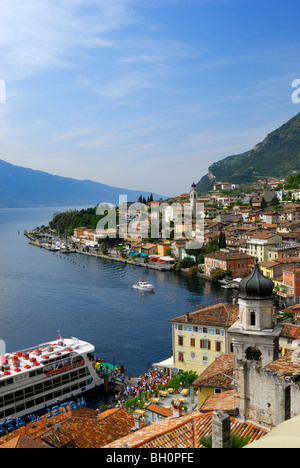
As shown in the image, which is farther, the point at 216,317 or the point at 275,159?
the point at 275,159

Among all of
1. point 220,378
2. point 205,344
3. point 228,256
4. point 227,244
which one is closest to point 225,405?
point 220,378

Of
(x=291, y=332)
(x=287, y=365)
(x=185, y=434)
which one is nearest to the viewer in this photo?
(x=185, y=434)

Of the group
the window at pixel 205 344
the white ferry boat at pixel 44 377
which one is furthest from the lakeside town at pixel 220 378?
the white ferry boat at pixel 44 377

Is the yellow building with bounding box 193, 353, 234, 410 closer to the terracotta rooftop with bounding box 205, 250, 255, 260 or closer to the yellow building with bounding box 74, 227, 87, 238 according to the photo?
the terracotta rooftop with bounding box 205, 250, 255, 260

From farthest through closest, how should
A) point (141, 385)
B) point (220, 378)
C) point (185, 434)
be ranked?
point (141, 385) < point (220, 378) < point (185, 434)

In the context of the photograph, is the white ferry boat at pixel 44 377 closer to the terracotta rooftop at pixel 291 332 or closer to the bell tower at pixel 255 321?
the terracotta rooftop at pixel 291 332

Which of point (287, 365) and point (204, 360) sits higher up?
Answer: point (287, 365)

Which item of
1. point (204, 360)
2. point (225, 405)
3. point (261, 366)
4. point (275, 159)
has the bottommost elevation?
point (204, 360)

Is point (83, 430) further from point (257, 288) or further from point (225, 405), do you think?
→ point (257, 288)
